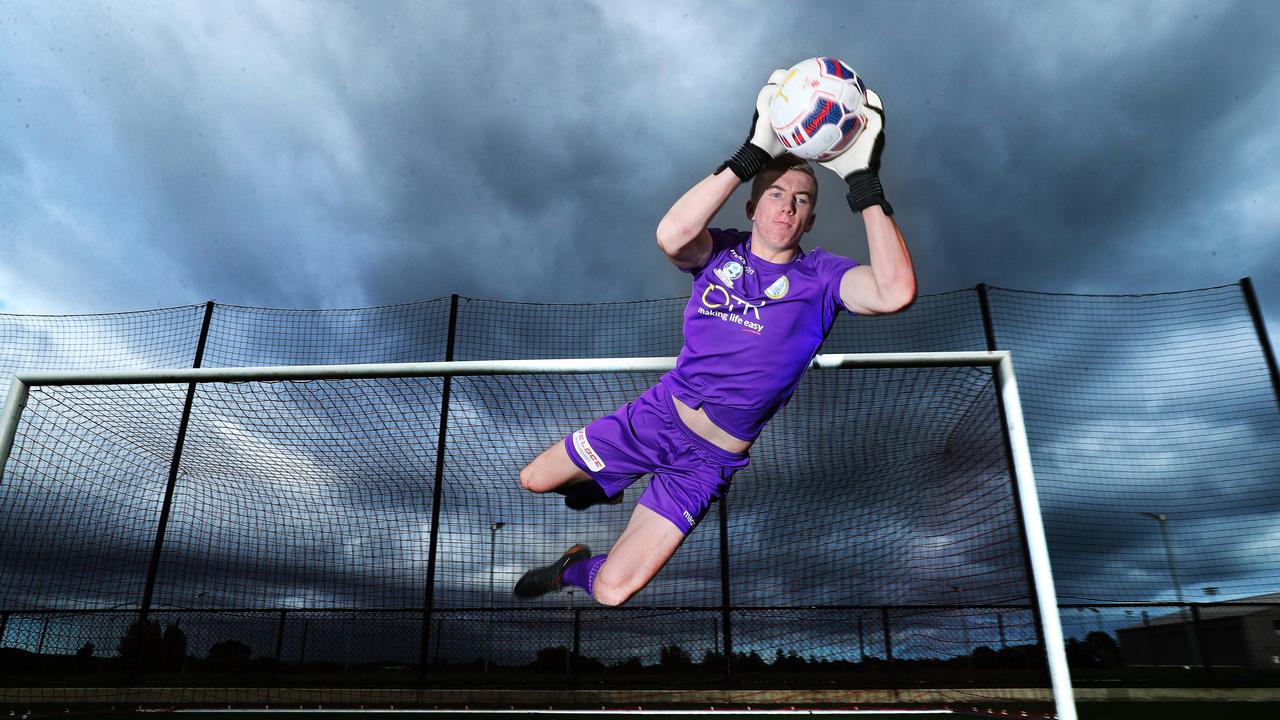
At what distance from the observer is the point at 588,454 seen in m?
3.11

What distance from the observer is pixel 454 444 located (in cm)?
610

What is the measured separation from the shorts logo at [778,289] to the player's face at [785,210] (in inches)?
5.5

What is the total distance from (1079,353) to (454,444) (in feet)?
25.4

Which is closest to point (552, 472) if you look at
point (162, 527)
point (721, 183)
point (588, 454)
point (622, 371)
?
point (588, 454)

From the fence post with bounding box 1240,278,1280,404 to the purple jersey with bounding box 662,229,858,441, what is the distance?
8.12 metres

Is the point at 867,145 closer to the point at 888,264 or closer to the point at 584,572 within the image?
the point at 888,264

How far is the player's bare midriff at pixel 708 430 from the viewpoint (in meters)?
2.90

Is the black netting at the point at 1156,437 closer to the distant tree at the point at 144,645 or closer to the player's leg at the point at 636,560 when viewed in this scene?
the player's leg at the point at 636,560

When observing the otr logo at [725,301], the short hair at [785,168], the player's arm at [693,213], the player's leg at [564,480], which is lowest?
the player's leg at [564,480]

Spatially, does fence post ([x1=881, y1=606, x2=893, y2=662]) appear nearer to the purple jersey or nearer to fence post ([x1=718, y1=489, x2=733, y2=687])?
fence post ([x1=718, y1=489, x2=733, y2=687])

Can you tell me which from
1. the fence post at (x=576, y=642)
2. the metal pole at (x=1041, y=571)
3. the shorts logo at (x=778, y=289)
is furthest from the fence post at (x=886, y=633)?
the shorts logo at (x=778, y=289)

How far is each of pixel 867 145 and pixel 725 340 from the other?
0.99 meters

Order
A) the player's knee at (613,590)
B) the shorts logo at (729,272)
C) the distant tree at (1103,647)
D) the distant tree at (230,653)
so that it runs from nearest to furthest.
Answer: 1. the player's knee at (613,590)
2. the shorts logo at (729,272)
3. the distant tree at (230,653)
4. the distant tree at (1103,647)

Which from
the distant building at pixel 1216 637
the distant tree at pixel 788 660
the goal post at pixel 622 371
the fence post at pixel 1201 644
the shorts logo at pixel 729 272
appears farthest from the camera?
the distant building at pixel 1216 637
